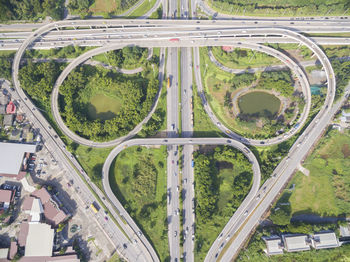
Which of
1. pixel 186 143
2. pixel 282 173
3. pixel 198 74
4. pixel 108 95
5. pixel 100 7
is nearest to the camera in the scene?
pixel 186 143

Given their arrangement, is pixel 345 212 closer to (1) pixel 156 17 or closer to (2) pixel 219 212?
(2) pixel 219 212

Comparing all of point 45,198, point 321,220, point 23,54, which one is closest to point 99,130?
point 45,198

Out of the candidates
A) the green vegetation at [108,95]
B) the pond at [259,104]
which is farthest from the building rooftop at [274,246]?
the green vegetation at [108,95]

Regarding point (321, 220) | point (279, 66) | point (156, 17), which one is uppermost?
point (156, 17)

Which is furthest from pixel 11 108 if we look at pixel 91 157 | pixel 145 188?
pixel 145 188

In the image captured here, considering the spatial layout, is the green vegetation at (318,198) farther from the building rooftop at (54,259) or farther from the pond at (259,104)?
the building rooftop at (54,259)

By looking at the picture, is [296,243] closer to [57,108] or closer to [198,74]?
[198,74]

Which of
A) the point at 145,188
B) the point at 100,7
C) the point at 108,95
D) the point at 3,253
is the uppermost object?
the point at 100,7
